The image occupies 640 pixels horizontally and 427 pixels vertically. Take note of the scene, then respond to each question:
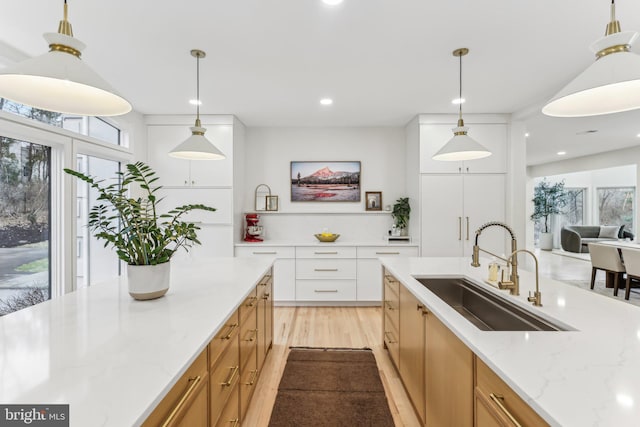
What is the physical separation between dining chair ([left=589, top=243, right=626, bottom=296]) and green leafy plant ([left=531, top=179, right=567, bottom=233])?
192 inches

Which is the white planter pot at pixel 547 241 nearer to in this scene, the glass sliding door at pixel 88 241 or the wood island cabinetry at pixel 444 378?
the wood island cabinetry at pixel 444 378

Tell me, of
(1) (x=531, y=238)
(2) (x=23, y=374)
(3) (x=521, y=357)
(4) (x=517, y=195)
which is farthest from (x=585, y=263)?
(2) (x=23, y=374)

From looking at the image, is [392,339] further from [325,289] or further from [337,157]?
[337,157]

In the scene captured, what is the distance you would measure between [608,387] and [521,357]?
21cm

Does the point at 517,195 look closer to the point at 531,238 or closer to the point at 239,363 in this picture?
the point at 239,363

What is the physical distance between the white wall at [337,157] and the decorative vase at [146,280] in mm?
3153

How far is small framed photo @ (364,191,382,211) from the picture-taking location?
4.68 m

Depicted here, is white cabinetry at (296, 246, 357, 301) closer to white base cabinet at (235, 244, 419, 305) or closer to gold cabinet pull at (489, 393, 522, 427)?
white base cabinet at (235, 244, 419, 305)

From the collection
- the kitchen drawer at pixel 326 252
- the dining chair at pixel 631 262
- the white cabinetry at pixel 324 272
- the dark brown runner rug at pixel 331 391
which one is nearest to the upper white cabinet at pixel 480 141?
the kitchen drawer at pixel 326 252

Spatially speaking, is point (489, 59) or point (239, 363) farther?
point (489, 59)

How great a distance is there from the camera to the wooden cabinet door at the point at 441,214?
4043 mm

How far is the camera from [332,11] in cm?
195

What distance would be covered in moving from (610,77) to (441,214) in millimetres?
3175

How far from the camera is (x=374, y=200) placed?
4.68 meters
